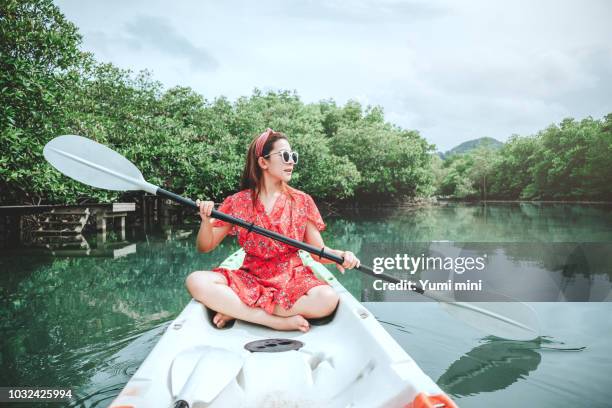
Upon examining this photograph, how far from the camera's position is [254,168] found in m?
2.40

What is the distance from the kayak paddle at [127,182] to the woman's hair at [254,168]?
27 centimetres

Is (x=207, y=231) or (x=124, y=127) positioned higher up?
(x=124, y=127)

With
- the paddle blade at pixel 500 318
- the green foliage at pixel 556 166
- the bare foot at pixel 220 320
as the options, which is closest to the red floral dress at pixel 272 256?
the bare foot at pixel 220 320

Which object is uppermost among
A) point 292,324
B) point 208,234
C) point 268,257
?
point 208,234

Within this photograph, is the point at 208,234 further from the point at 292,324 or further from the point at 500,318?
the point at 500,318

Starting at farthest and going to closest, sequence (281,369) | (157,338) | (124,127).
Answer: (124,127) < (157,338) < (281,369)

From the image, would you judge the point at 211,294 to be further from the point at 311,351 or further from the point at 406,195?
the point at 406,195

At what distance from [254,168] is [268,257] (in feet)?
1.58

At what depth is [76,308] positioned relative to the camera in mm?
4062

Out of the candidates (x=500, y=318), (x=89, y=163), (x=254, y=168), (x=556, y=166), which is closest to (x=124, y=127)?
(x=89, y=163)

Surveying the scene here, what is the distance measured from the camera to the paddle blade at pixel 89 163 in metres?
2.62

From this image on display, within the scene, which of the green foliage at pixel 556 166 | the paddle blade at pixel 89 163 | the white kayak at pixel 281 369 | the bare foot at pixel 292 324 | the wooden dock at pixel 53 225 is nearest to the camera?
the white kayak at pixel 281 369

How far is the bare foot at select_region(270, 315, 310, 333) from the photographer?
6.98 feet

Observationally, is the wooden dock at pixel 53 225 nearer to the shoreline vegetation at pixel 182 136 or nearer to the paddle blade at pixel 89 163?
the shoreline vegetation at pixel 182 136
